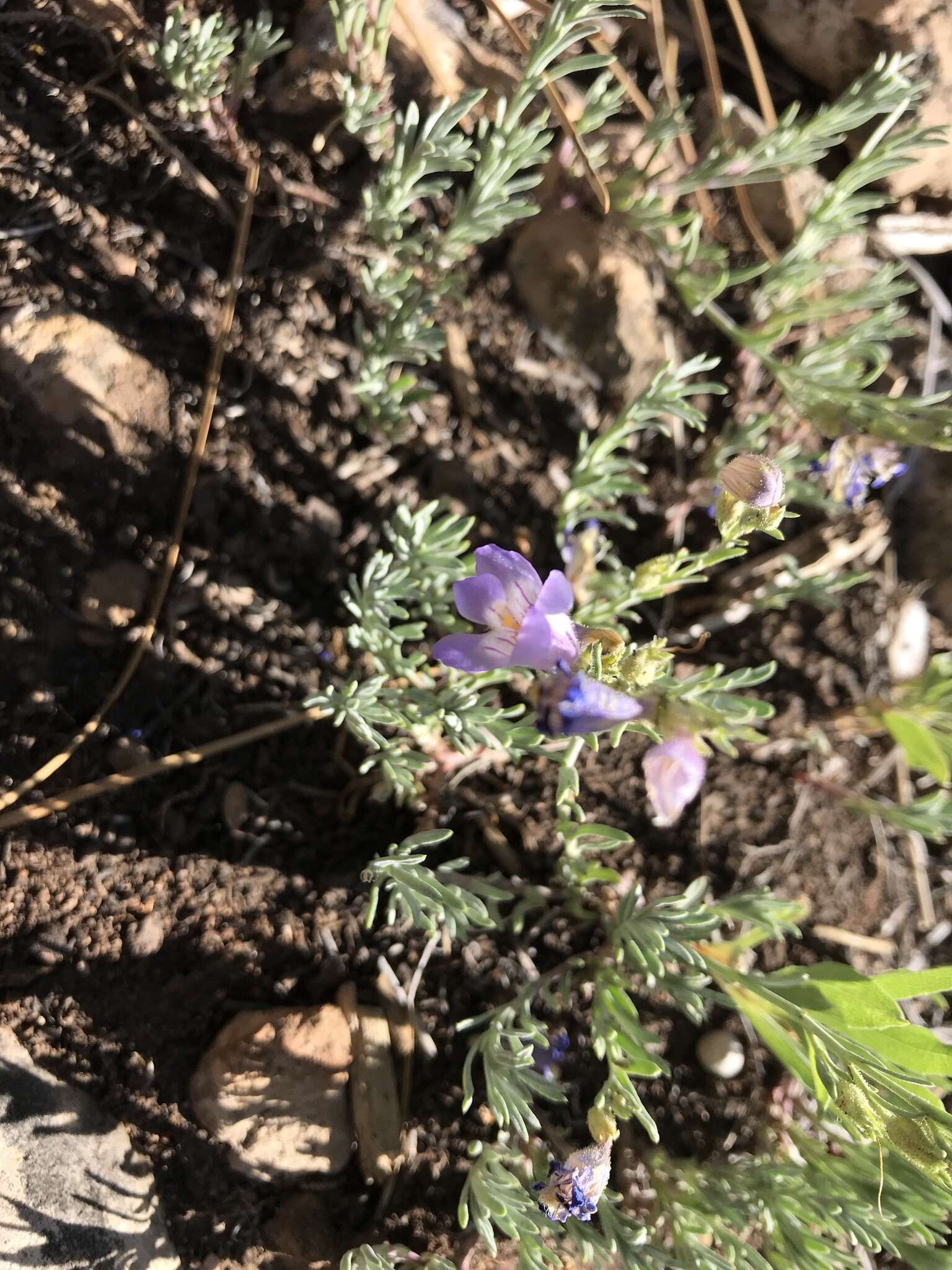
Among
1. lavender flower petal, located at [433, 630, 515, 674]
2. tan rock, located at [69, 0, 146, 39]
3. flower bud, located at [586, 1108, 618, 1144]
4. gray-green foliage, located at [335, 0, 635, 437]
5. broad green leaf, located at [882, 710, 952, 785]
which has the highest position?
tan rock, located at [69, 0, 146, 39]

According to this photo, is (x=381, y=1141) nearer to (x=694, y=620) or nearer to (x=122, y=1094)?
(x=122, y=1094)

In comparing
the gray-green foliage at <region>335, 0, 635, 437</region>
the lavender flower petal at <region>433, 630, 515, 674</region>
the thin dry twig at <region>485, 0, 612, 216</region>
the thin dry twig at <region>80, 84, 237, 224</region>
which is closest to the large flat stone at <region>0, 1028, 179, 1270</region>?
the lavender flower petal at <region>433, 630, 515, 674</region>

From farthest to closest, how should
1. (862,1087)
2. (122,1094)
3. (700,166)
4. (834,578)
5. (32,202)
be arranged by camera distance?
1. (834,578)
2. (700,166)
3. (32,202)
4. (122,1094)
5. (862,1087)

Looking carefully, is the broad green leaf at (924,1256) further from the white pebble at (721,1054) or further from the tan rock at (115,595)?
the tan rock at (115,595)

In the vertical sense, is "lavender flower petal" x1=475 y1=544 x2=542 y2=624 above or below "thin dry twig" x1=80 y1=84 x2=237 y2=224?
below

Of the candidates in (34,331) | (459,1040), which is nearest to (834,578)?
(459,1040)

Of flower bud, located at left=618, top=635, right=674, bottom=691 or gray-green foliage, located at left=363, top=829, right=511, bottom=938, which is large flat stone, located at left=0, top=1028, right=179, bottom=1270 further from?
flower bud, located at left=618, top=635, right=674, bottom=691

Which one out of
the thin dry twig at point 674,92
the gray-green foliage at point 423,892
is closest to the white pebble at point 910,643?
the thin dry twig at point 674,92

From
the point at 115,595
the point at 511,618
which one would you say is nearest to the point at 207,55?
the point at 115,595
